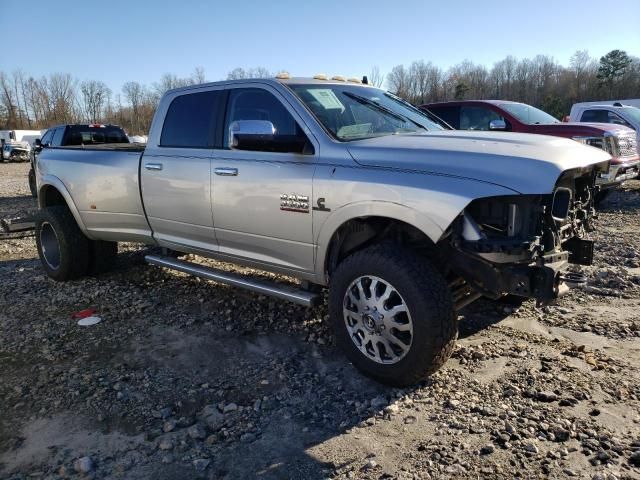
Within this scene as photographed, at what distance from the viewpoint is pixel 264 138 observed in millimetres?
3615

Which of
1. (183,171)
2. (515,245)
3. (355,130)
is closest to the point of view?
(515,245)

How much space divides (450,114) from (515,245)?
7845mm

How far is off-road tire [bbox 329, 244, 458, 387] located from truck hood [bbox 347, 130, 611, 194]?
1.87ft

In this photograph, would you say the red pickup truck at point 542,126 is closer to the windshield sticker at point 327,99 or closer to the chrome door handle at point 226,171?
the windshield sticker at point 327,99

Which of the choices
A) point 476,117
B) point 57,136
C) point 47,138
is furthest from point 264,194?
point 47,138

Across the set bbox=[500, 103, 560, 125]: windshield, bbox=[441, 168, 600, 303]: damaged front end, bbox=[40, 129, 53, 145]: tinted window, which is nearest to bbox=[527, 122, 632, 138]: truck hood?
bbox=[500, 103, 560, 125]: windshield

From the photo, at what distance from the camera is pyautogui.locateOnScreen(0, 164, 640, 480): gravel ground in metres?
2.65

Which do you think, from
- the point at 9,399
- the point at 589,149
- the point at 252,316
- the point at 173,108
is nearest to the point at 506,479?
the point at 589,149

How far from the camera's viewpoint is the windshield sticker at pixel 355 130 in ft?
12.3

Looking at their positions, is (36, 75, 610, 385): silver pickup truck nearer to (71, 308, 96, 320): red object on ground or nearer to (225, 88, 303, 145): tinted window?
(225, 88, 303, 145): tinted window

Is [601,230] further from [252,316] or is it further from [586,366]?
[252,316]

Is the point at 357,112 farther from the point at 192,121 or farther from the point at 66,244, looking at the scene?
the point at 66,244

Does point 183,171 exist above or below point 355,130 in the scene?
below

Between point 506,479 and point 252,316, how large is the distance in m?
2.73
